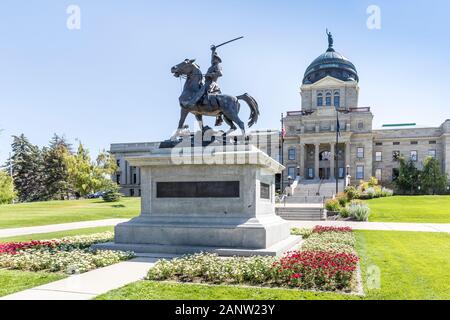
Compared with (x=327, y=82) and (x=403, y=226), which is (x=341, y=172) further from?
(x=403, y=226)

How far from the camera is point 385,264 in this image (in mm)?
9594

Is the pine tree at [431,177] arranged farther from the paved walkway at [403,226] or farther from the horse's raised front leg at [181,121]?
the horse's raised front leg at [181,121]

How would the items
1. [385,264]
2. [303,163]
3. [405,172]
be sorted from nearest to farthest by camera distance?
1. [385,264]
2. [405,172]
3. [303,163]

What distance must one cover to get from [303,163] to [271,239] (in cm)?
6308

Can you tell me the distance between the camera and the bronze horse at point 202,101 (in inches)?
474

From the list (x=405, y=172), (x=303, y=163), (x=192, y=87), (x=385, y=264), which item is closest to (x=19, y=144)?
(x=303, y=163)

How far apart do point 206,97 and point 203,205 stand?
3.58m

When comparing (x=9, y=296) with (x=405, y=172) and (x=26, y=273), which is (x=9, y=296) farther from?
(x=405, y=172)

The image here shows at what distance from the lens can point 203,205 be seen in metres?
11.3

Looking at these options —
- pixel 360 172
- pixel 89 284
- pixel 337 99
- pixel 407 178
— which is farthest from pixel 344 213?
pixel 337 99

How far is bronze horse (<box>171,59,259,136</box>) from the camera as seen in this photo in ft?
39.5

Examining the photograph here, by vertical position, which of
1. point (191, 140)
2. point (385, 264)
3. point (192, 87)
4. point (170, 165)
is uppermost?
point (192, 87)

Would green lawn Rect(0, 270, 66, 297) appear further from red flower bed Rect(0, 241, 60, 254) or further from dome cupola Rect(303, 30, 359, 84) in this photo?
dome cupola Rect(303, 30, 359, 84)

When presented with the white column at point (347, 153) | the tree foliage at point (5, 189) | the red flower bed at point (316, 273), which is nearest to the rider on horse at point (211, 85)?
the red flower bed at point (316, 273)
